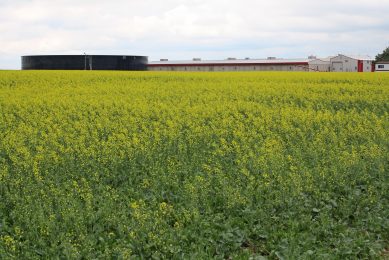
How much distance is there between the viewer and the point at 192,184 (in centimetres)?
801

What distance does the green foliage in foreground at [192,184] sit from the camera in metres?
6.20

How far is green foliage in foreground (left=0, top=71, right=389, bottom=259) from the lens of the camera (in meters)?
6.20

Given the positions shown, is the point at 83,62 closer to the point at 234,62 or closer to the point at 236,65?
the point at 236,65

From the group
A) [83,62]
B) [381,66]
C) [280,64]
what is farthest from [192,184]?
[381,66]

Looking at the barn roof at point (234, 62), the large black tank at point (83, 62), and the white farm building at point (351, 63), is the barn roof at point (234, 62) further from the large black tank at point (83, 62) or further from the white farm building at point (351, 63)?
the large black tank at point (83, 62)

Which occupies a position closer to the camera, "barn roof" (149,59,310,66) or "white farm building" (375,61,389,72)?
"barn roof" (149,59,310,66)

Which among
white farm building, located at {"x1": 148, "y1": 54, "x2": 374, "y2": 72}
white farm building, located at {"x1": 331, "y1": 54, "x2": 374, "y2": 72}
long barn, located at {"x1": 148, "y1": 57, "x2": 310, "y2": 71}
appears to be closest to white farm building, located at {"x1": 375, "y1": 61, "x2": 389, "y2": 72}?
white farm building, located at {"x1": 148, "y1": 54, "x2": 374, "y2": 72}

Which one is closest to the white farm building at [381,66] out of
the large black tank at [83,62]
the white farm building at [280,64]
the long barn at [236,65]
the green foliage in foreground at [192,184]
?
the white farm building at [280,64]

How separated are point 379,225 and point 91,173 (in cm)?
464

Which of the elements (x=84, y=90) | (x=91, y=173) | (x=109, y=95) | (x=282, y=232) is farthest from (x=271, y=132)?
(x=84, y=90)

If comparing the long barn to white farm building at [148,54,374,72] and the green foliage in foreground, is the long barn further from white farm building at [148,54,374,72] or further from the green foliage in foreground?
the green foliage in foreground

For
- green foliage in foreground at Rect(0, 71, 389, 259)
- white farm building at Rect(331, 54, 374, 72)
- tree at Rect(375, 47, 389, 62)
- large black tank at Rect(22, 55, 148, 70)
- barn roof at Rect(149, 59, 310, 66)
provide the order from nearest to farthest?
1. green foliage in foreground at Rect(0, 71, 389, 259)
2. large black tank at Rect(22, 55, 148, 70)
3. white farm building at Rect(331, 54, 374, 72)
4. barn roof at Rect(149, 59, 310, 66)
5. tree at Rect(375, 47, 389, 62)

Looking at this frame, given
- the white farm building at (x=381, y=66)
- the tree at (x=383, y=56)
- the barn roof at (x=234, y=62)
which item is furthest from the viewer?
the tree at (x=383, y=56)

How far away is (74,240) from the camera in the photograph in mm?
6141
